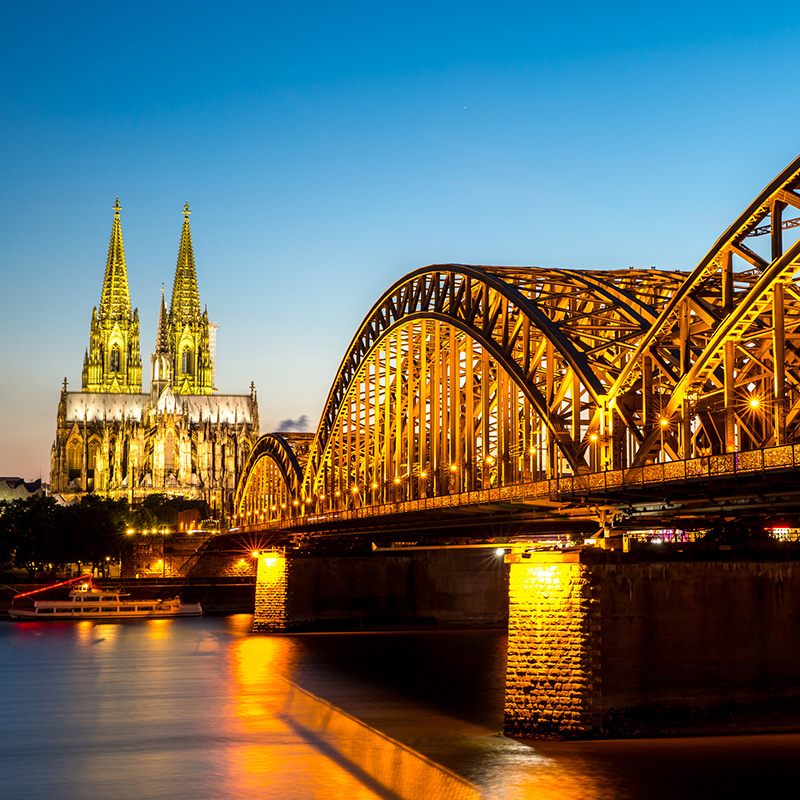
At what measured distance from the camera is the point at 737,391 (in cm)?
4156

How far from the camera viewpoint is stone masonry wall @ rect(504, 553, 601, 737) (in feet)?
121

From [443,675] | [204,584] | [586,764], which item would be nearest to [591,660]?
[586,764]

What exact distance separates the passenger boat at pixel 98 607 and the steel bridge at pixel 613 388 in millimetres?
42938

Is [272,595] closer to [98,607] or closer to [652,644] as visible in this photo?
[98,607]

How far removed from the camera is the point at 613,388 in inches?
1661

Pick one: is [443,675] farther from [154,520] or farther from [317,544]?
[154,520]

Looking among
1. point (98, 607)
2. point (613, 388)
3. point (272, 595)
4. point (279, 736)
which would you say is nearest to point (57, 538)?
point (98, 607)

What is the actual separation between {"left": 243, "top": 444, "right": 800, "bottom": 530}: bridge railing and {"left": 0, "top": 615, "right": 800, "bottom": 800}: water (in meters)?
7.84

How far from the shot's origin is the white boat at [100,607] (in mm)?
115250

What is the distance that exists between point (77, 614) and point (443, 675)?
63.5 m

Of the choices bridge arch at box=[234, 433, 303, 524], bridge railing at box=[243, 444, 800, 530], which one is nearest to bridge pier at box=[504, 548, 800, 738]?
bridge railing at box=[243, 444, 800, 530]

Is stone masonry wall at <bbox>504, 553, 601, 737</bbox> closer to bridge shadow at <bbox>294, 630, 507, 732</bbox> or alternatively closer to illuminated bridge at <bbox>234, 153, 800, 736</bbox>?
illuminated bridge at <bbox>234, 153, 800, 736</bbox>

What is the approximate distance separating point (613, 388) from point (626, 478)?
5.49 metres

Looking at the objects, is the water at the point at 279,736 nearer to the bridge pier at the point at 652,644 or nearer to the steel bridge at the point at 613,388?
the bridge pier at the point at 652,644
